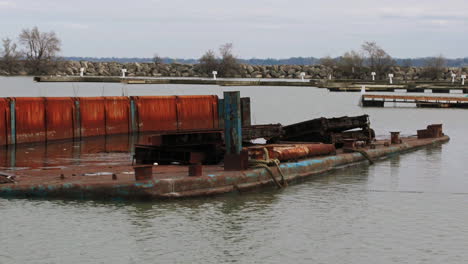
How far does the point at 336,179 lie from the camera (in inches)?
915

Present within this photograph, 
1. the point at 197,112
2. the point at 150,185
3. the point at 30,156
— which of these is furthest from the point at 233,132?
the point at 197,112

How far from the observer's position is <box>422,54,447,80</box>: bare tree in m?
149

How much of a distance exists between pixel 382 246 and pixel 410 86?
310ft

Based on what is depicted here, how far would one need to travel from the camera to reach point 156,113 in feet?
117

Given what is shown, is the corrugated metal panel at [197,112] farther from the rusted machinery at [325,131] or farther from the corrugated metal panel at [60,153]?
the rusted machinery at [325,131]

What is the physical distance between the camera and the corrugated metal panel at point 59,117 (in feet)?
99.8

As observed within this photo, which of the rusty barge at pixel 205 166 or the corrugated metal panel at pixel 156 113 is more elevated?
the corrugated metal panel at pixel 156 113

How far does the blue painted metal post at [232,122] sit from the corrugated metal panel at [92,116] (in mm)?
12933

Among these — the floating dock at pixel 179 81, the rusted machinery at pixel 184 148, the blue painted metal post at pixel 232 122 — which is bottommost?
the rusted machinery at pixel 184 148

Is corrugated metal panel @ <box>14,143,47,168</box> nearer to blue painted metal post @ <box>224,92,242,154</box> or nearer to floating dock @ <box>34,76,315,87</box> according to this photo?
blue painted metal post @ <box>224,92,242,154</box>

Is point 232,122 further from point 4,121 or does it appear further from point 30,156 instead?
point 4,121

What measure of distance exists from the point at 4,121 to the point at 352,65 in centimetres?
12570

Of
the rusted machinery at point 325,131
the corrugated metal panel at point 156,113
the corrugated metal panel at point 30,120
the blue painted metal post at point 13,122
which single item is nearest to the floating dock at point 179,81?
the corrugated metal panel at point 156,113

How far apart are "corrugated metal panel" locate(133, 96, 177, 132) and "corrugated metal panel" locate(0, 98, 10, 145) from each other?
7.49 m
